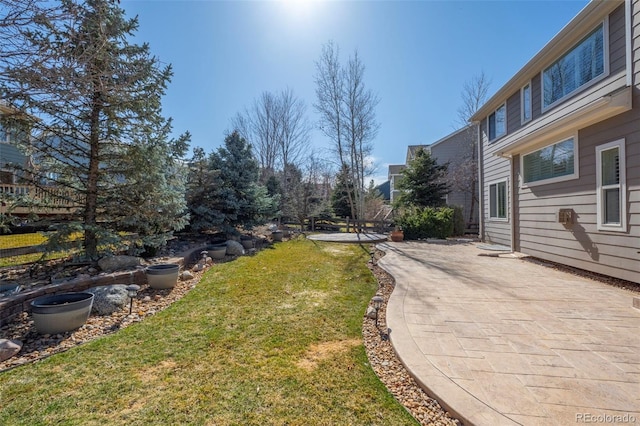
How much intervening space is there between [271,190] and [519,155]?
14799mm

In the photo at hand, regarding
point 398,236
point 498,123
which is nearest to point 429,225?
point 398,236

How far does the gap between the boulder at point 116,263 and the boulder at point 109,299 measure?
3.51 ft

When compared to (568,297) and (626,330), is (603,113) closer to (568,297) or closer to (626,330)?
(568,297)

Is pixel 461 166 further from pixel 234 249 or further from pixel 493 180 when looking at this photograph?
pixel 234 249

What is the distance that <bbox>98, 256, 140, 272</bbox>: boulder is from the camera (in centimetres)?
500

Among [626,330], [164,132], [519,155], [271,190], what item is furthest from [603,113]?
[271,190]

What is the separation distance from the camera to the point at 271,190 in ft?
63.9

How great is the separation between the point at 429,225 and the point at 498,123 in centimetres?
442

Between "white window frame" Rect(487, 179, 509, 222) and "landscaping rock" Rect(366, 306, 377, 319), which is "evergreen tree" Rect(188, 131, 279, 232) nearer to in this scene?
"landscaping rock" Rect(366, 306, 377, 319)

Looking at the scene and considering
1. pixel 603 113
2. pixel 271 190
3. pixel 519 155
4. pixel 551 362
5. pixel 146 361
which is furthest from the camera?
pixel 271 190

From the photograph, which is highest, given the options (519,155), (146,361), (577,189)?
(519,155)

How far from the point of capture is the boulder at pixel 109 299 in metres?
3.75

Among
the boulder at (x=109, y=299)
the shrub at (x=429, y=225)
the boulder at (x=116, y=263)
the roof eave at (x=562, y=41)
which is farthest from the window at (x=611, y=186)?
the boulder at (x=116, y=263)

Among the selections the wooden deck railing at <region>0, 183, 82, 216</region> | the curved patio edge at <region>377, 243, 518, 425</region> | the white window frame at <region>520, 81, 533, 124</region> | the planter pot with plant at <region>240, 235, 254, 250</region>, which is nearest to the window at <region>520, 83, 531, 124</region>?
the white window frame at <region>520, 81, 533, 124</region>
